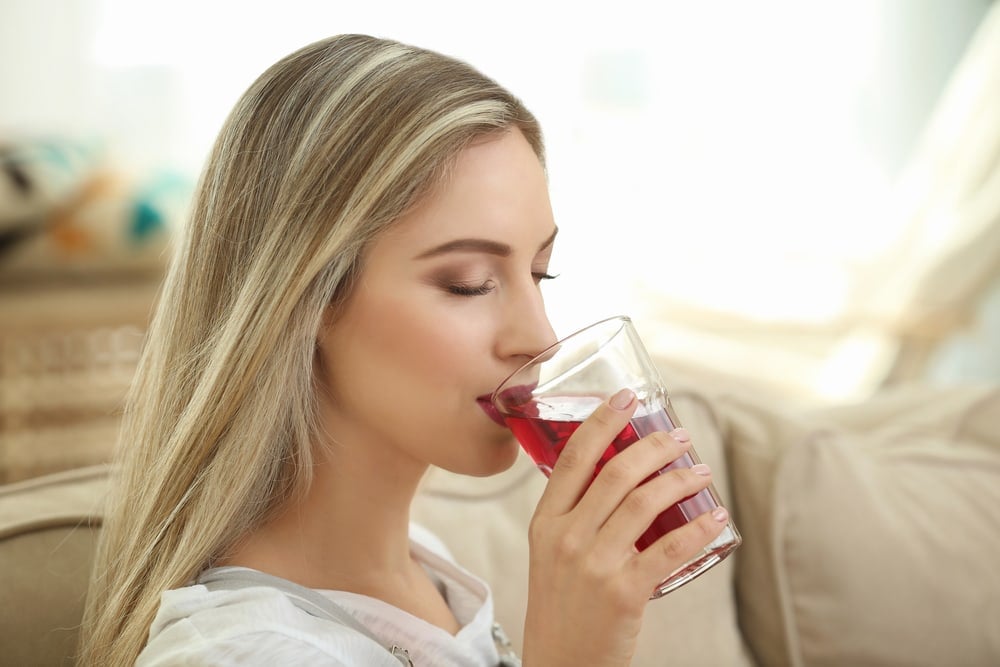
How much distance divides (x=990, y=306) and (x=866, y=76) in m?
1.24

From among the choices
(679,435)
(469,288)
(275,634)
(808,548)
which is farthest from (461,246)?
(808,548)

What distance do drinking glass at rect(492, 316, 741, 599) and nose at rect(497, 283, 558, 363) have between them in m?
0.05

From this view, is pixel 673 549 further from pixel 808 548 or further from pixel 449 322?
pixel 808 548

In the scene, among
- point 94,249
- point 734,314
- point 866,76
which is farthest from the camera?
point 866,76

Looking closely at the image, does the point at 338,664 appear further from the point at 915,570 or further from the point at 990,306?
the point at 990,306

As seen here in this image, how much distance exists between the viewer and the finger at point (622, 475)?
0.91m

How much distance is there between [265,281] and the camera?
103cm

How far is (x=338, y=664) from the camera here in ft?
3.06

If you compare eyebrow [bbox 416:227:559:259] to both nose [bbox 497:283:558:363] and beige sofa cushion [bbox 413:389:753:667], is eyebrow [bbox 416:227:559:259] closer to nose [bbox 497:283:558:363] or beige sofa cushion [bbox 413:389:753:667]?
nose [bbox 497:283:558:363]

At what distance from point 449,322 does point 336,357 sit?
0.46 feet

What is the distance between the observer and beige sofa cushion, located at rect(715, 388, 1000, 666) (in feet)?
5.05

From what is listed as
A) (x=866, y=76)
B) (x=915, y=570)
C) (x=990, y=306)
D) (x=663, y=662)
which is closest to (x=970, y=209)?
(x=990, y=306)

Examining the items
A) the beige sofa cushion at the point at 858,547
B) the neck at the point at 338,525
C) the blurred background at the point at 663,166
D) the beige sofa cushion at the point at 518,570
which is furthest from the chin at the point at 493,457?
the blurred background at the point at 663,166

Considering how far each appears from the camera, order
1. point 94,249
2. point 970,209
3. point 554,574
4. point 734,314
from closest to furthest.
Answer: point 554,574 < point 94,249 < point 970,209 < point 734,314
